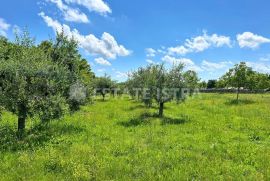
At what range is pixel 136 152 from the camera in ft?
44.4

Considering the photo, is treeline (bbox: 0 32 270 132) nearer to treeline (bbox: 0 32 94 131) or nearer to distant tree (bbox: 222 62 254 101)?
treeline (bbox: 0 32 94 131)

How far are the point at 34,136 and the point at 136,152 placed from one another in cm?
578

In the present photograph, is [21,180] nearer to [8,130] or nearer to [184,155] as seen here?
[184,155]

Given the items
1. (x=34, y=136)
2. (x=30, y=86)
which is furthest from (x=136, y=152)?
(x=30, y=86)

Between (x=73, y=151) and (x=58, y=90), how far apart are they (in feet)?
17.3

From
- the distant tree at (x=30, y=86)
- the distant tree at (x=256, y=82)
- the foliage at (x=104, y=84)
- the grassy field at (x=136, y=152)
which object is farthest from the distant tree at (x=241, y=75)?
the distant tree at (x=30, y=86)

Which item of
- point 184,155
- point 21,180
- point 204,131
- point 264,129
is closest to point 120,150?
point 184,155

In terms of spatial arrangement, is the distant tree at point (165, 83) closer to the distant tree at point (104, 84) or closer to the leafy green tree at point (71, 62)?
the leafy green tree at point (71, 62)

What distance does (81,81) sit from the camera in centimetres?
2064

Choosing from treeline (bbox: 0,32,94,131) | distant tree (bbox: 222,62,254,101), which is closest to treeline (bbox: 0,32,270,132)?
treeline (bbox: 0,32,94,131)

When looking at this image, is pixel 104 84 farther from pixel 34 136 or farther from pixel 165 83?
pixel 34 136

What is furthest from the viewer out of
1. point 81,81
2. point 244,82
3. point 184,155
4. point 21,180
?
point 244,82

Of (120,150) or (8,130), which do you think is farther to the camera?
(8,130)

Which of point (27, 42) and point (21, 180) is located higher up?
point (27, 42)
